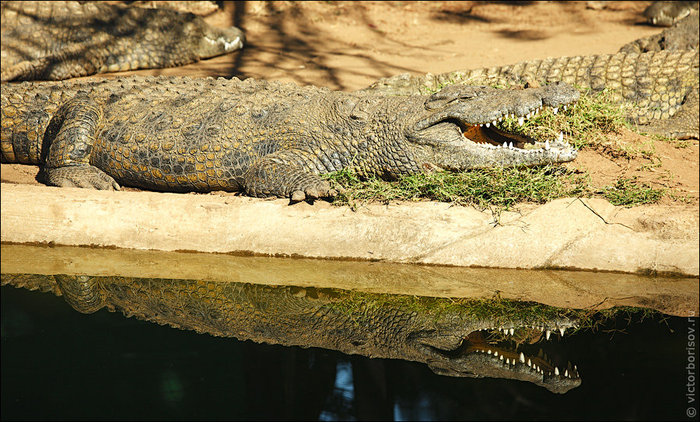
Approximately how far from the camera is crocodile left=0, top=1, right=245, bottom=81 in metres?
9.70

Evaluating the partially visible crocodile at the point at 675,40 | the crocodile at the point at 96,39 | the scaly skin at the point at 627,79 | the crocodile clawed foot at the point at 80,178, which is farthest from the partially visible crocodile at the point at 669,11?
the crocodile clawed foot at the point at 80,178

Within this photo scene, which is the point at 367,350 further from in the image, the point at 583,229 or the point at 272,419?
the point at 583,229

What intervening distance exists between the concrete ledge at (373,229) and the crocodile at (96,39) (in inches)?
200

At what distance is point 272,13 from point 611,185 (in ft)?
27.3

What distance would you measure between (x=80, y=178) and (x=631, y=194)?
4296 mm

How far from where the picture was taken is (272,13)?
40.9 feet

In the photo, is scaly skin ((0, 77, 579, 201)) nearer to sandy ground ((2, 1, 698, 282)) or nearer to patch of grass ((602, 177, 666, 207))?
patch of grass ((602, 177, 666, 207))

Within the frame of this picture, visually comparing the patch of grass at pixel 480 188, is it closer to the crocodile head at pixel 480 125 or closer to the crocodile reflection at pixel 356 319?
the crocodile head at pixel 480 125

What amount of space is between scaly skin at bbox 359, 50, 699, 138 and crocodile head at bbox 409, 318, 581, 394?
3797 millimetres

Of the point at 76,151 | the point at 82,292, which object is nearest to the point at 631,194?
the point at 82,292

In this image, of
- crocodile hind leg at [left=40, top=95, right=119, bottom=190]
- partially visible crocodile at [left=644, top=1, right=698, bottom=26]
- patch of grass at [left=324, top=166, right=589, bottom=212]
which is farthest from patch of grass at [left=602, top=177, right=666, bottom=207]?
partially visible crocodile at [left=644, top=1, right=698, bottom=26]

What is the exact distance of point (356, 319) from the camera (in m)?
4.24

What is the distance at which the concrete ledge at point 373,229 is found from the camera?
4.71 metres

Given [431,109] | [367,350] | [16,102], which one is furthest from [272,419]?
[16,102]
